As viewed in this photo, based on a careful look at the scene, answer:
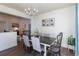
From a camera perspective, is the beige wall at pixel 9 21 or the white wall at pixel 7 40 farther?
the beige wall at pixel 9 21

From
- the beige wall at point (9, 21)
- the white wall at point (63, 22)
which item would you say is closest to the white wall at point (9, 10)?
the white wall at point (63, 22)

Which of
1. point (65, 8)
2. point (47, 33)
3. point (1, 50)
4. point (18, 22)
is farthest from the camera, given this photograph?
point (18, 22)

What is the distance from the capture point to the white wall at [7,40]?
3.25 meters

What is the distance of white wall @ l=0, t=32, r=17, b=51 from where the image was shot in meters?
3.25

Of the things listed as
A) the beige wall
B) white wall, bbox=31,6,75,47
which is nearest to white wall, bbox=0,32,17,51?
white wall, bbox=31,6,75,47

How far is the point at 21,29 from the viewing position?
7133 mm

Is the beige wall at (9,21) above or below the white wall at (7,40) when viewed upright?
above

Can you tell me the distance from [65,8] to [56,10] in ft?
1.60

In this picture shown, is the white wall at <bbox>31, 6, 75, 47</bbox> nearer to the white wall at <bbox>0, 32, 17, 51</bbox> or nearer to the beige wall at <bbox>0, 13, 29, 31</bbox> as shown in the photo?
the white wall at <bbox>0, 32, 17, 51</bbox>

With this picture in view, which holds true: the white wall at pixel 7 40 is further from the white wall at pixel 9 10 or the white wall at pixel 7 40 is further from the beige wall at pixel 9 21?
the beige wall at pixel 9 21

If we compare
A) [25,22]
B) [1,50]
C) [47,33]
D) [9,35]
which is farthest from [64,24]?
[25,22]

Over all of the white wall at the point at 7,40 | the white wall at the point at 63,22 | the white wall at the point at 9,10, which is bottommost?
the white wall at the point at 7,40

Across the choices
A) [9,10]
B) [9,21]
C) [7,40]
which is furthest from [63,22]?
[9,21]

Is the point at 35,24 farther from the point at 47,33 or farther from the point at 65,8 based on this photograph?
the point at 65,8
